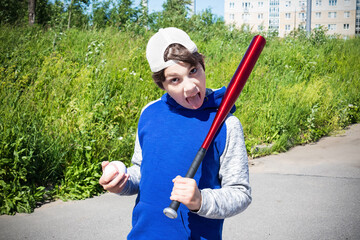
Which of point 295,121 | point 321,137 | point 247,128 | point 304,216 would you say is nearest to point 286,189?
point 304,216

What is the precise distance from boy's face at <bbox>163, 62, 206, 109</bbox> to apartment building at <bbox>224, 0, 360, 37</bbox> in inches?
3001

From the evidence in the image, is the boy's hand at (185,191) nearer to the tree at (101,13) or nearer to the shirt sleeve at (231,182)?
the shirt sleeve at (231,182)

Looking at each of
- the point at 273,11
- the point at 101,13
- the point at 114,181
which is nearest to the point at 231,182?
the point at 114,181

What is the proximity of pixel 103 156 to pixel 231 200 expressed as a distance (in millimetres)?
3010

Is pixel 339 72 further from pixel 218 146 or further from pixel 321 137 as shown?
pixel 218 146

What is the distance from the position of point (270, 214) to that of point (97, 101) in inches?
108

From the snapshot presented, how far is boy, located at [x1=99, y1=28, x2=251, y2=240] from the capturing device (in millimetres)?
1334

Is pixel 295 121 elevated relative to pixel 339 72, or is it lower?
lower

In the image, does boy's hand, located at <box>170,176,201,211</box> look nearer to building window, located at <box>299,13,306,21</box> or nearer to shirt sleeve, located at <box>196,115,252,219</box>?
shirt sleeve, located at <box>196,115,252,219</box>

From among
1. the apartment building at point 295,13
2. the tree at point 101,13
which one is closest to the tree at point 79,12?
the tree at point 101,13

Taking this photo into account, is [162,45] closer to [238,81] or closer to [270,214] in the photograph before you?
[238,81]

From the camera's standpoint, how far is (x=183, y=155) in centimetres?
138

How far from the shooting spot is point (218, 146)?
1.38m

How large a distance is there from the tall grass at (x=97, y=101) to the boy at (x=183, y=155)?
243 cm
